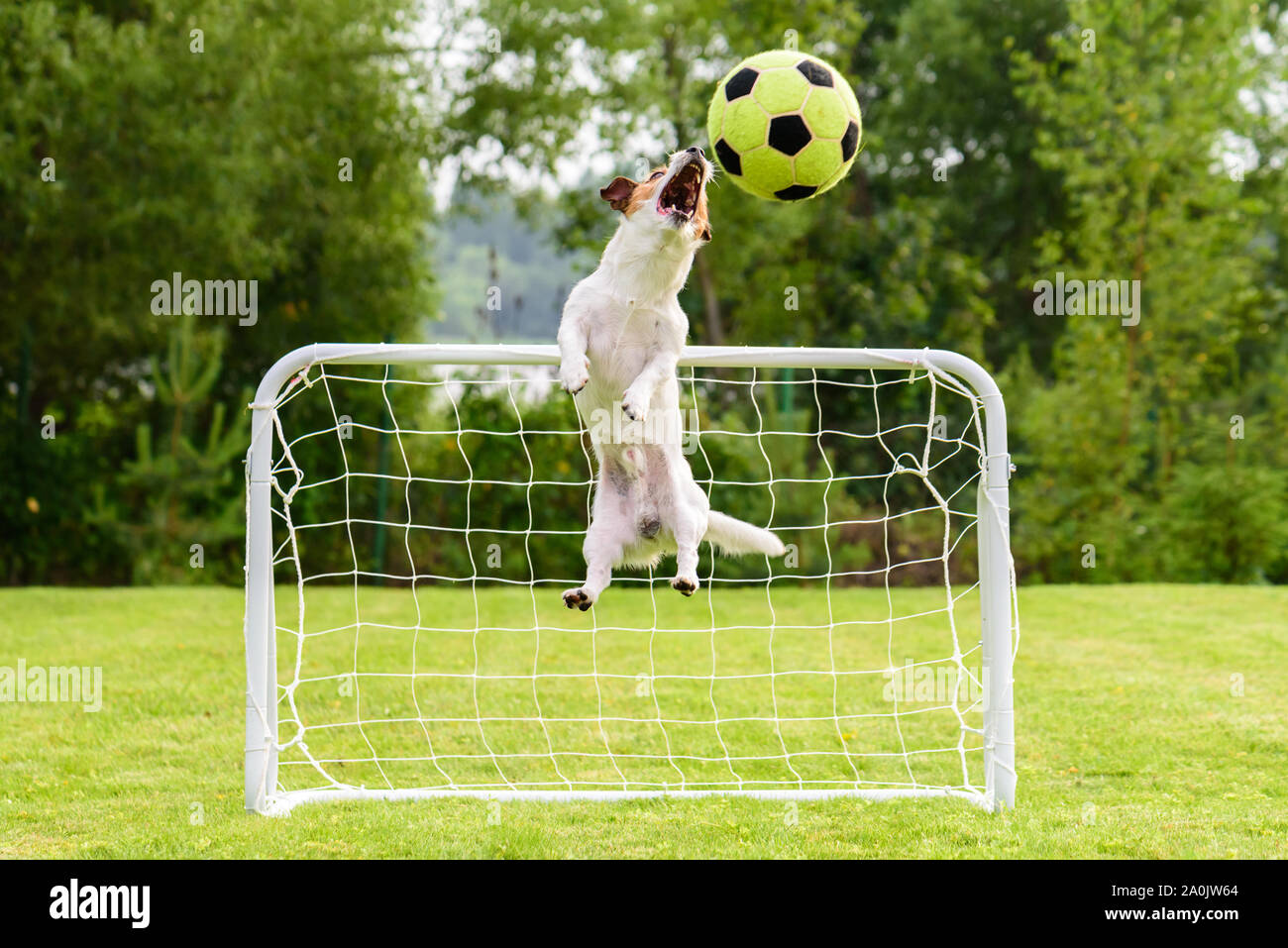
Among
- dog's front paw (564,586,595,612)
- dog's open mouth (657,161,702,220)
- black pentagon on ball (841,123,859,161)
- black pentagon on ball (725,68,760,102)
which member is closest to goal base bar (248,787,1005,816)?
dog's front paw (564,586,595,612)

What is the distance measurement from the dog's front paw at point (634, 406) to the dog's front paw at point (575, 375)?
0.46ft

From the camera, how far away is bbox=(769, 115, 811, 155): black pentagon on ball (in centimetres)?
428

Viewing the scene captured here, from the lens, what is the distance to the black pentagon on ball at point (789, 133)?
4.28 m

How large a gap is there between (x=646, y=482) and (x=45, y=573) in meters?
9.36

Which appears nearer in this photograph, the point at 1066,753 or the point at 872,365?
the point at 872,365

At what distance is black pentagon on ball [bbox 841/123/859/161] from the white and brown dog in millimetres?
571

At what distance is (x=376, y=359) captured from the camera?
484cm

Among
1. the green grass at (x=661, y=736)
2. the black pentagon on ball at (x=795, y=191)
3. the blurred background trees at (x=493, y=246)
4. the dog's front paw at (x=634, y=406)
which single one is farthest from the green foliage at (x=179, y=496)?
the dog's front paw at (x=634, y=406)

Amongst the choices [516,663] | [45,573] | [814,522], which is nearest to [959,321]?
[814,522]

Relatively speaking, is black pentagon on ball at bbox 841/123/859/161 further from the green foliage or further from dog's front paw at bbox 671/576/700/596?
the green foliage

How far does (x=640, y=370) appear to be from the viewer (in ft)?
13.8

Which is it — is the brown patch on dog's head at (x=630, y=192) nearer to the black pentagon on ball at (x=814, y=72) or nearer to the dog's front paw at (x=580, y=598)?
the black pentagon on ball at (x=814, y=72)

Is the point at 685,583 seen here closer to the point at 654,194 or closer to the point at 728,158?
the point at 654,194
